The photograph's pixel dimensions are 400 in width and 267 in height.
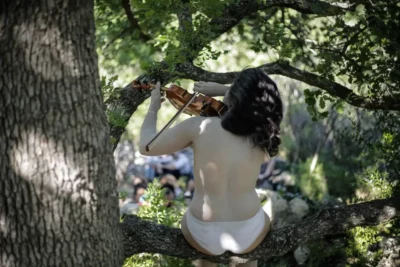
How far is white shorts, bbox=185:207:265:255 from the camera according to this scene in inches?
135

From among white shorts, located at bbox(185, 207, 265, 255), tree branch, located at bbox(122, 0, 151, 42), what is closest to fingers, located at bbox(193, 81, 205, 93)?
white shorts, located at bbox(185, 207, 265, 255)

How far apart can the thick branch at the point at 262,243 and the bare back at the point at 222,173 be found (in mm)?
235

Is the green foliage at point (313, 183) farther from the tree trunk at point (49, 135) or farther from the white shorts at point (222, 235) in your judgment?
the tree trunk at point (49, 135)

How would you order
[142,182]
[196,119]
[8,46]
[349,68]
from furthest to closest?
[142,182]
[349,68]
[196,119]
[8,46]

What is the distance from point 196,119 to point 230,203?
1.60 feet

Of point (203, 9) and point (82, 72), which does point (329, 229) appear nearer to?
point (203, 9)

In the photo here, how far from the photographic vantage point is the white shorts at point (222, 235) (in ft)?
11.3

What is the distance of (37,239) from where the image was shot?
96.9 inches

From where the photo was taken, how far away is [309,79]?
5398 millimetres

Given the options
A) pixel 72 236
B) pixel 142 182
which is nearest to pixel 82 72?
pixel 72 236

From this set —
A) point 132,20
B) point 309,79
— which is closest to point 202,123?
point 309,79

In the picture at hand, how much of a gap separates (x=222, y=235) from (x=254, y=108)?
2.29ft

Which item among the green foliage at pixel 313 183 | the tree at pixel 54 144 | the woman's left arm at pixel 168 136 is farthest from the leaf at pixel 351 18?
the green foliage at pixel 313 183

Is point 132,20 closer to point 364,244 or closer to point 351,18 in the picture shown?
point 351,18
